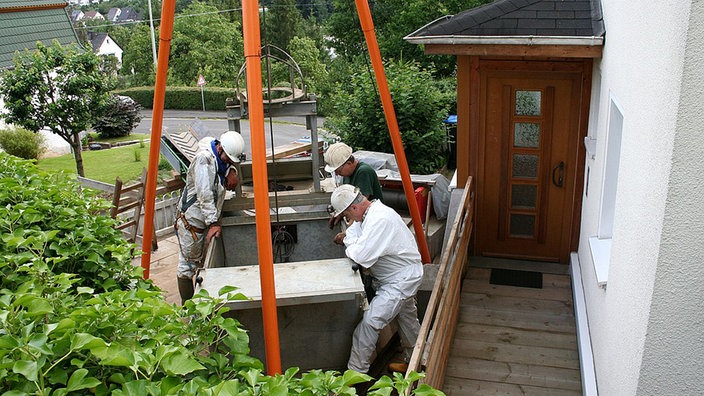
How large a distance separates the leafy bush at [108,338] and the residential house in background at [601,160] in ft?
4.65

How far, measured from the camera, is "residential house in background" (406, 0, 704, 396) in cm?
295

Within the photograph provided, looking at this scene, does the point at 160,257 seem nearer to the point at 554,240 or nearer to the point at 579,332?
the point at 554,240

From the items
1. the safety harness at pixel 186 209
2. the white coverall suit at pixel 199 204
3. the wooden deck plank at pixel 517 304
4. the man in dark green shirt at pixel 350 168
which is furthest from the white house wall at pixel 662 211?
the safety harness at pixel 186 209

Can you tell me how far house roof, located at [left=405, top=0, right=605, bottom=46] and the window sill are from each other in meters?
1.91

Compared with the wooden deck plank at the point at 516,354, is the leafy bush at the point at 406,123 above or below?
above

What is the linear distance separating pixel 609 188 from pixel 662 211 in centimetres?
270

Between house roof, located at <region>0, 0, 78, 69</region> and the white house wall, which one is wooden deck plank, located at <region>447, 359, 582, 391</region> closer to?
the white house wall

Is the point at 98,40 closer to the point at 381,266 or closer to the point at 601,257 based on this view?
the point at 381,266

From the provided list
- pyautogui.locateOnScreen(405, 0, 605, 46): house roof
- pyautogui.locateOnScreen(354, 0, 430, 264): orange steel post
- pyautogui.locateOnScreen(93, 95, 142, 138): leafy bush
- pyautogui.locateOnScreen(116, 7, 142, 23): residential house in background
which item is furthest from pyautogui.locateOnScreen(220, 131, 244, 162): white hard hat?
pyautogui.locateOnScreen(116, 7, 142, 23): residential house in background

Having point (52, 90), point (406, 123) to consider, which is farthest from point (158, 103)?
point (52, 90)

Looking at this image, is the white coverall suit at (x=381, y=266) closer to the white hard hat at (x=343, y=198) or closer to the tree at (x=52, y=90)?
the white hard hat at (x=343, y=198)

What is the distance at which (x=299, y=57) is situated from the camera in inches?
1604

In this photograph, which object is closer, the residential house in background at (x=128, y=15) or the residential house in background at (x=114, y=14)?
the residential house in background at (x=128, y=15)

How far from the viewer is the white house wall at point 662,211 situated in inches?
111
